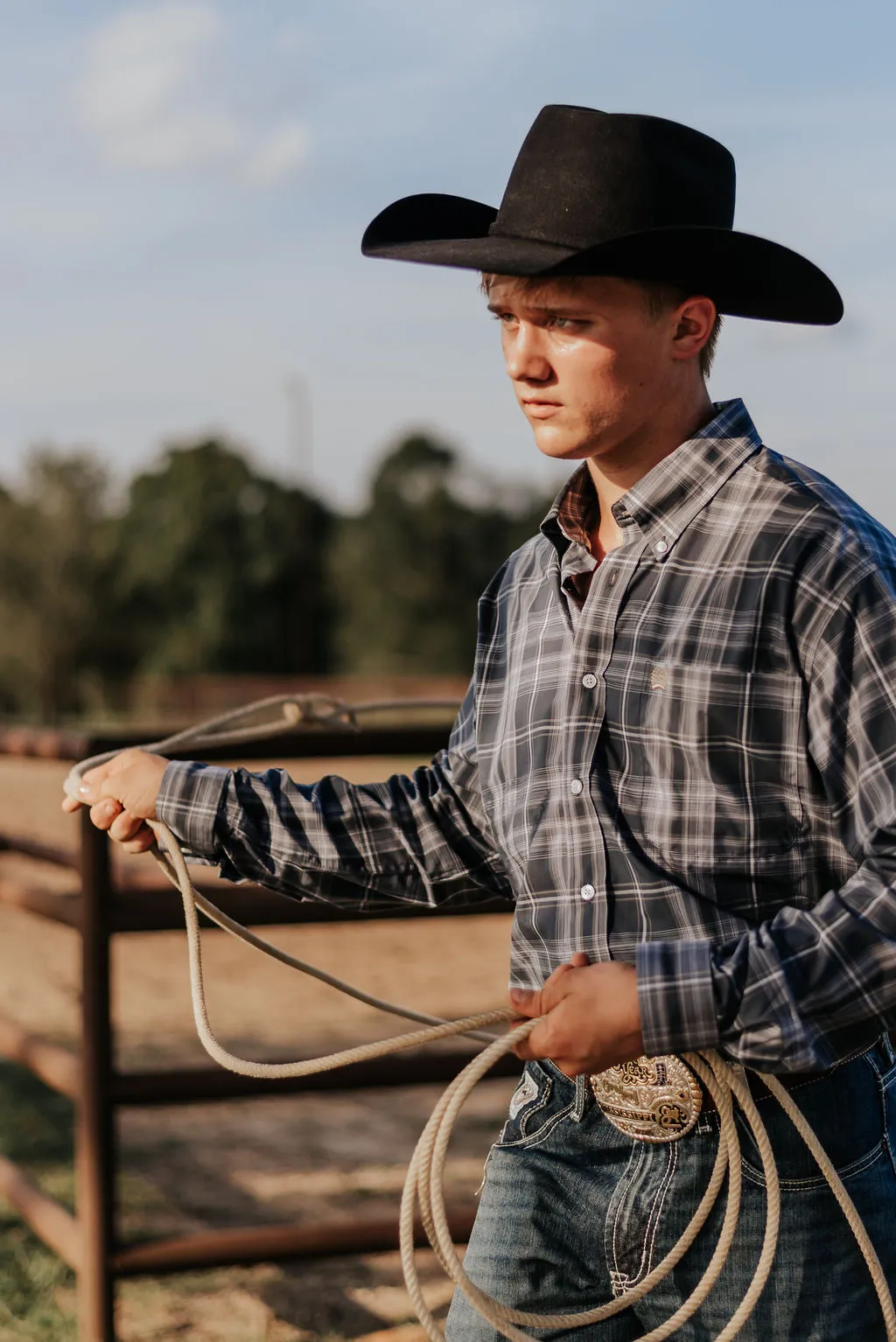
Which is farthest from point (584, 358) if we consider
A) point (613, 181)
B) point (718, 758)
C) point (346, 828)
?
point (346, 828)

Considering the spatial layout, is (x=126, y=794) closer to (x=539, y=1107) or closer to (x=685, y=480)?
(x=539, y=1107)

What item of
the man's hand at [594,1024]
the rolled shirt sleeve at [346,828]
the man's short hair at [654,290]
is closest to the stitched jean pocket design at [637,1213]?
the man's hand at [594,1024]

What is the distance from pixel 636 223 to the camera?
4.79 ft

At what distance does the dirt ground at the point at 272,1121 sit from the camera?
307 centimetres

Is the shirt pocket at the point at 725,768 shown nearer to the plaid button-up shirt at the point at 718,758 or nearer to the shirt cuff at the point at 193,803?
the plaid button-up shirt at the point at 718,758

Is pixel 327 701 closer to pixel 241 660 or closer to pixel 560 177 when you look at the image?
pixel 560 177

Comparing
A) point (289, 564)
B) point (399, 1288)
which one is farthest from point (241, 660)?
point (399, 1288)

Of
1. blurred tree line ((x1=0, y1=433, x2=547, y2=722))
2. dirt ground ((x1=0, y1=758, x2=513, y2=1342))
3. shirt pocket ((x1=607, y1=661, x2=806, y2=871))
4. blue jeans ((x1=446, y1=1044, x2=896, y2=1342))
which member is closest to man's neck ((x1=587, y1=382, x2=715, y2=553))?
shirt pocket ((x1=607, y1=661, x2=806, y2=871))

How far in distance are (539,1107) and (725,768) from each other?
391mm

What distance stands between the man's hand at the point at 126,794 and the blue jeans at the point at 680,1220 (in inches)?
21.8

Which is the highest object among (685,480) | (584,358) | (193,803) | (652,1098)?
(584,358)

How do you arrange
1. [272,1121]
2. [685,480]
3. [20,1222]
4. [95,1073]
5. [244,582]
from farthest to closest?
[244,582] → [272,1121] → [20,1222] → [95,1073] → [685,480]

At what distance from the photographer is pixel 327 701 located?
2.26 meters

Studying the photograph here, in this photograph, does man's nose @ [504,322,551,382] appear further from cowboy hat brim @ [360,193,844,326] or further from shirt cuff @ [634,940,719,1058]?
shirt cuff @ [634,940,719,1058]
